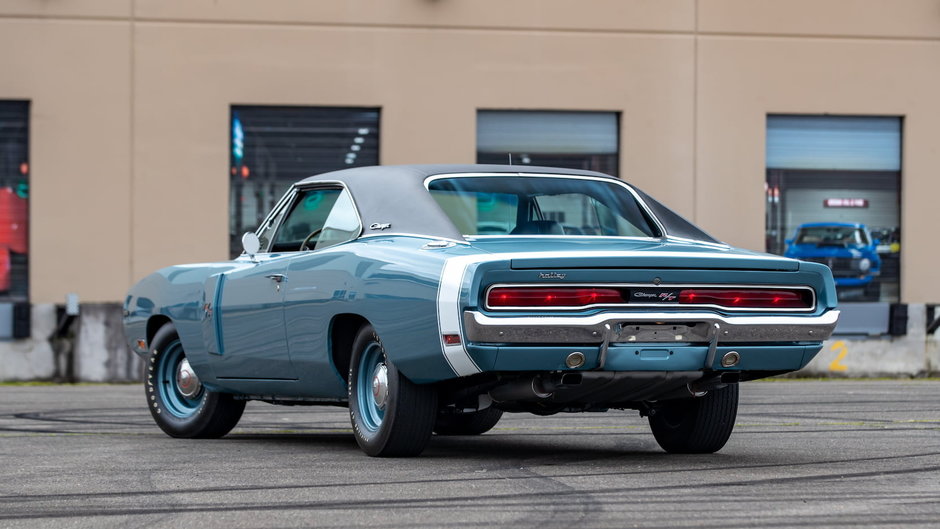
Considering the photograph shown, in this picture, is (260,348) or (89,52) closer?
(260,348)

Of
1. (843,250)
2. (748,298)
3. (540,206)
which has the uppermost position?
(540,206)

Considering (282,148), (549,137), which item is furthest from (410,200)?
(549,137)

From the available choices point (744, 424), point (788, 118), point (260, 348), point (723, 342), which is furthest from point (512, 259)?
point (788, 118)

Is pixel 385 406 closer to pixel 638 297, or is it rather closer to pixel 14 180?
pixel 638 297

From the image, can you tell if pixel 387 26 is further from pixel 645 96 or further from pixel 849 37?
pixel 849 37

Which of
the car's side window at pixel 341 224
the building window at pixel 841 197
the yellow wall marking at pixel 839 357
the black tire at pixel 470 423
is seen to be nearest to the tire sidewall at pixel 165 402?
the black tire at pixel 470 423

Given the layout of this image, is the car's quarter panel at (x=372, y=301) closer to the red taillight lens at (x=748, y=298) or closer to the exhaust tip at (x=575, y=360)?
the exhaust tip at (x=575, y=360)

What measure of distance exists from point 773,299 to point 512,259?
51.9 inches

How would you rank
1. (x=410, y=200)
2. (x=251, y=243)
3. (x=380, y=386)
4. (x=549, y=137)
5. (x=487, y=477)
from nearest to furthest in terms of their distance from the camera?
(x=487, y=477) → (x=380, y=386) → (x=410, y=200) → (x=251, y=243) → (x=549, y=137)

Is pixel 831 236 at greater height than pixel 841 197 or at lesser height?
lesser

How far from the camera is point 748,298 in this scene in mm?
7496

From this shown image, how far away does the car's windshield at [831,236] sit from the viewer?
66.7ft

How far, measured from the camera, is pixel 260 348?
895 centimetres

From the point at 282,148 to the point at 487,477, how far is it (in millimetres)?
12748
